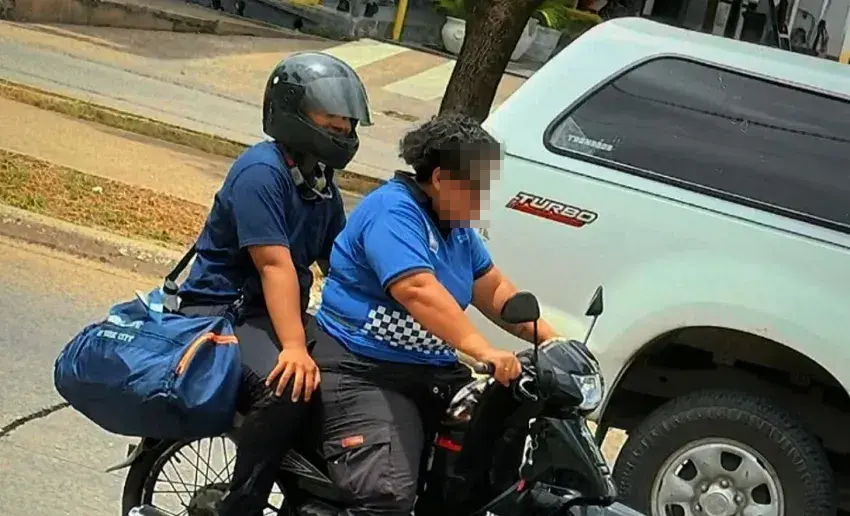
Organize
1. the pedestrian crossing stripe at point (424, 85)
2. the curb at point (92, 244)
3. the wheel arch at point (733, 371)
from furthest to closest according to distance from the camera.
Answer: the pedestrian crossing stripe at point (424, 85) < the curb at point (92, 244) < the wheel arch at point (733, 371)

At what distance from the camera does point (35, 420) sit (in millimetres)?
5371

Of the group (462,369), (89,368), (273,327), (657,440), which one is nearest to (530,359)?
(462,369)

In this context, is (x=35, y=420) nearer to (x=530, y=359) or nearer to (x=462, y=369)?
(x=462, y=369)

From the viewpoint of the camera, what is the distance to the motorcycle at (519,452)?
3283 mm

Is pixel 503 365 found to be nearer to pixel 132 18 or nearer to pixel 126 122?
pixel 126 122

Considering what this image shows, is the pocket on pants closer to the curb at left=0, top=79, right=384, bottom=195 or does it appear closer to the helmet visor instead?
the helmet visor

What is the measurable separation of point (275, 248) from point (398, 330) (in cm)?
42

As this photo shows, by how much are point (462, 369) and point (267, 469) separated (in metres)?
0.62

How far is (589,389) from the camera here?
131 inches

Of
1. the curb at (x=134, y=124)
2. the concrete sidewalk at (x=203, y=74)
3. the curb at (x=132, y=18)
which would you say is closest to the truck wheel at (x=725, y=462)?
the concrete sidewalk at (x=203, y=74)

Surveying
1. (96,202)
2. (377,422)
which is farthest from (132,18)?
(377,422)

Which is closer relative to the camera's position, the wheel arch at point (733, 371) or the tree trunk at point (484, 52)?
the wheel arch at point (733, 371)

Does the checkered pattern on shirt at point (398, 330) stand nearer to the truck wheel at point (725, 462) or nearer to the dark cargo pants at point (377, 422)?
the dark cargo pants at point (377, 422)

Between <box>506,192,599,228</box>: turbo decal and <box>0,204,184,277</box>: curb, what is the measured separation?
3.26 m
